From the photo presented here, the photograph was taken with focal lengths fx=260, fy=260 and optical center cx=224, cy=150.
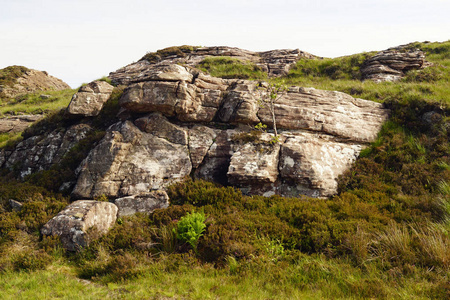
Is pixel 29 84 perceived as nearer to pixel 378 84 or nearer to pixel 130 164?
pixel 130 164

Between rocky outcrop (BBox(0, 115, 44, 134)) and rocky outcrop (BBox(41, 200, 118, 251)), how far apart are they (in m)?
13.8

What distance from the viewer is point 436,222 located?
8.00m

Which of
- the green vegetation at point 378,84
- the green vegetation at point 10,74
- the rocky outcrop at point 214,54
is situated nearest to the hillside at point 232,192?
the green vegetation at point 378,84

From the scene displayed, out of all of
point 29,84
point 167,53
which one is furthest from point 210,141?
point 29,84

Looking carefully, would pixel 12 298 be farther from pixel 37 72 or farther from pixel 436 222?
pixel 37 72

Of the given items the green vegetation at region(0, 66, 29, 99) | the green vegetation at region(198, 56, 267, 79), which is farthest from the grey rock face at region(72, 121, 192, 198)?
the green vegetation at region(0, 66, 29, 99)

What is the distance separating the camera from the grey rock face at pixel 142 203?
10109 mm

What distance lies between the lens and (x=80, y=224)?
27.7 ft

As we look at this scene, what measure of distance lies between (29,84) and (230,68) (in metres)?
30.6

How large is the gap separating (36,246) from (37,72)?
140ft

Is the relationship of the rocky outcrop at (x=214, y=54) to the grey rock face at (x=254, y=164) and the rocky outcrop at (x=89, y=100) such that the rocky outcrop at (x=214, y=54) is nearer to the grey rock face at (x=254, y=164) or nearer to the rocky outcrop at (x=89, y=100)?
the rocky outcrop at (x=89, y=100)

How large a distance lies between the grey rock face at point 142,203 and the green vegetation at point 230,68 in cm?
1486

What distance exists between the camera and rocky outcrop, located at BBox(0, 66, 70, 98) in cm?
3288

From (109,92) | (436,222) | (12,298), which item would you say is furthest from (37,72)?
(436,222)
